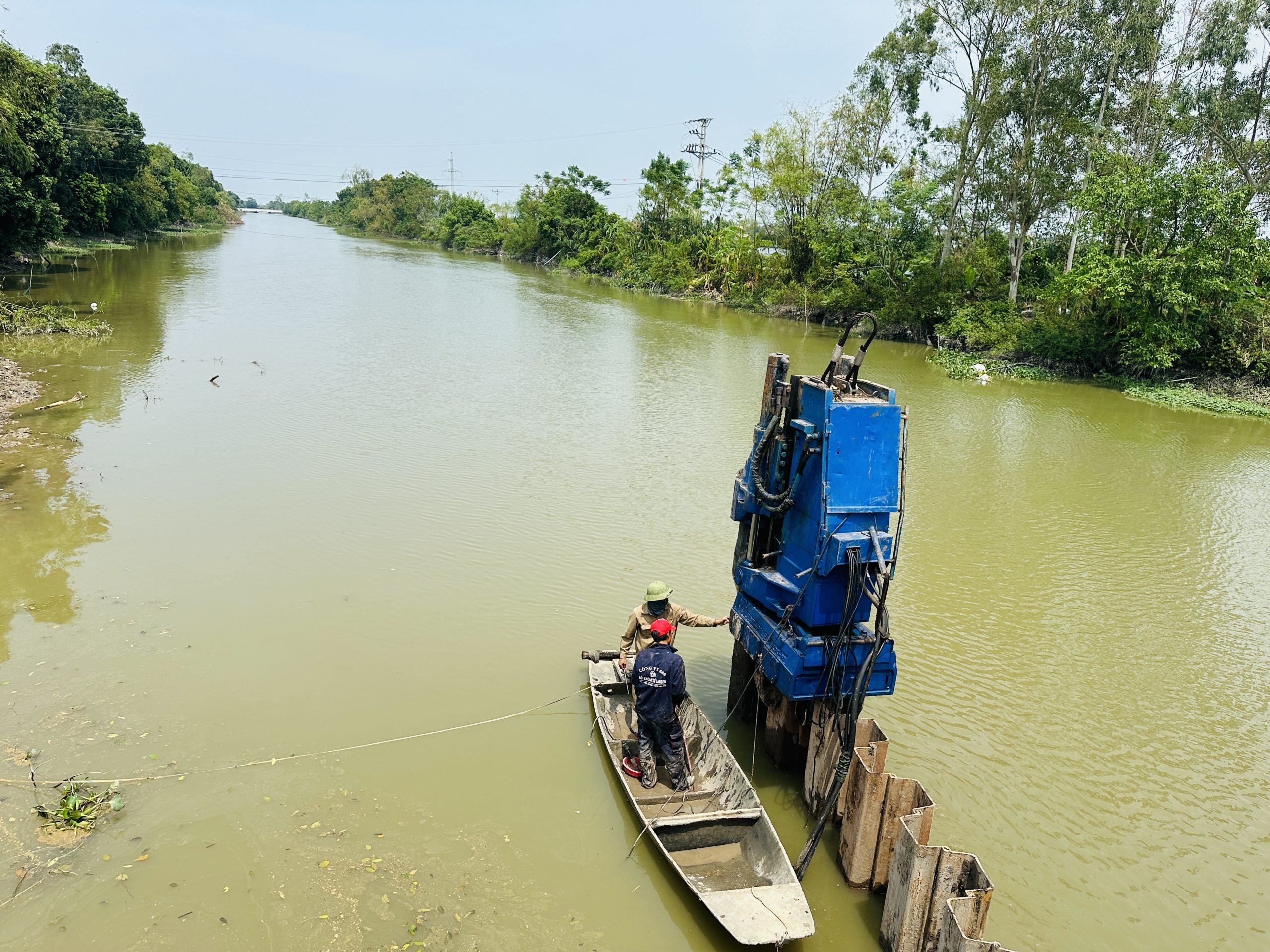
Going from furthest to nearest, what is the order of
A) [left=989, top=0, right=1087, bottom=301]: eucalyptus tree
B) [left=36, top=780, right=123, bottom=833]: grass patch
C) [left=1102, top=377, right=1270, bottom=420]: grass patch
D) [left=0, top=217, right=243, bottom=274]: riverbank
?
1. [left=0, top=217, right=243, bottom=274]: riverbank
2. [left=989, top=0, right=1087, bottom=301]: eucalyptus tree
3. [left=1102, top=377, right=1270, bottom=420]: grass patch
4. [left=36, top=780, right=123, bottom=833]: grass patch

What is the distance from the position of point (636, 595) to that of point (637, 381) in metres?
12.6

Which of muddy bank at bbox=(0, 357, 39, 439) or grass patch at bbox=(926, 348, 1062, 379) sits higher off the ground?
grass patch at bbox=(926, 348, 1062, 379)

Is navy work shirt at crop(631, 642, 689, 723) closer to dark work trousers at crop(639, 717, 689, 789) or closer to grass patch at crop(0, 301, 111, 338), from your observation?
dark work trousers at crop(639, 717, 689, 789)

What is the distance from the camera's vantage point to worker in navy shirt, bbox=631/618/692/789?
579 centimetres

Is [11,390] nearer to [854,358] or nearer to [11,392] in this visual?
[11,392]

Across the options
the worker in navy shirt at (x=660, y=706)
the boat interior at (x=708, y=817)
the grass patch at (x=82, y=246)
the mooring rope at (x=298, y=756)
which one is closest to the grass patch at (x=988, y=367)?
the mooring rope at (x=298, y=756)

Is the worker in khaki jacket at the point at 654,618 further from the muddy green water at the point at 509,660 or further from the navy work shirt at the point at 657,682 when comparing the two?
the muddy green water at the point at 509,660

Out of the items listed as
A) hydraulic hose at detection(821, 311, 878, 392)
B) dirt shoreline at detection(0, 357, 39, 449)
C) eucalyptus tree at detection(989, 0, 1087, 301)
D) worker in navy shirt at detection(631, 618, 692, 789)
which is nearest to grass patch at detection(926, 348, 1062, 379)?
eucalyptus tree at detection(989, 0, 1087, 301)

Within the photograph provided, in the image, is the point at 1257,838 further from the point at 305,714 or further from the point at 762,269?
the point at 762,269

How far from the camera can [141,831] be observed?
5.55 metres

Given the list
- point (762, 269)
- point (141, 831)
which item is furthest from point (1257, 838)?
point (762, 269)

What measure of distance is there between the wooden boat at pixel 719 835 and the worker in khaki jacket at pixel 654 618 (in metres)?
0.62

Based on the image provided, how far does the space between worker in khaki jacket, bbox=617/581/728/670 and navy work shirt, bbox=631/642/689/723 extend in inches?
10.2

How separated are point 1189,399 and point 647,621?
73.6 feet
